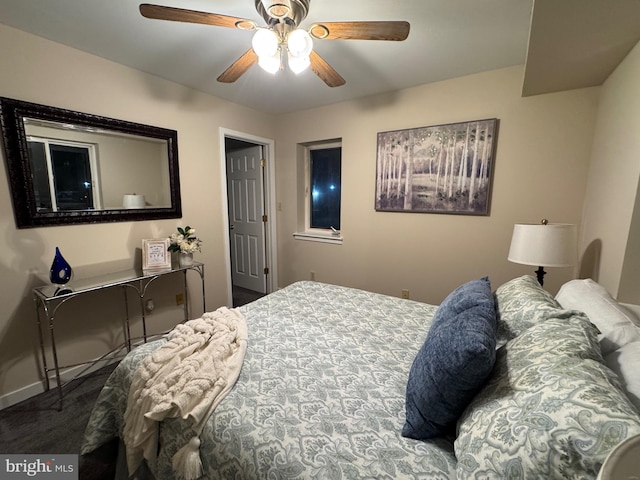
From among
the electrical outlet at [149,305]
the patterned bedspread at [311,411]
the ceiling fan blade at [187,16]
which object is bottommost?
the electrical outlet at [149,305]

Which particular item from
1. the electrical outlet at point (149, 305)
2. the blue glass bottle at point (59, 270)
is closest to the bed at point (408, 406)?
the blue glass bottle at point (59, 270)

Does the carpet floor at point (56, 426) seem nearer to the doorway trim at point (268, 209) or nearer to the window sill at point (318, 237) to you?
the doorway trim at point (268, 209)

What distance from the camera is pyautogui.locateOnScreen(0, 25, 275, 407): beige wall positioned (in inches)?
72.3

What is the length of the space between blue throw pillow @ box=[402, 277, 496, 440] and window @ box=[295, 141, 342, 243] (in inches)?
99.0

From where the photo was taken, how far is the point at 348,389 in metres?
1.10

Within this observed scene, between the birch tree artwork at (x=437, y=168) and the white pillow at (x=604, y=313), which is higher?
the birch tree artwork at (x=437, y=168)

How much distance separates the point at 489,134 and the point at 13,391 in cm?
409

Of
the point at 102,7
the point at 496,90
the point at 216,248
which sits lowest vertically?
the point at 216,248

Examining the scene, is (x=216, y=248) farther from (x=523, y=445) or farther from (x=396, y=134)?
(x=523, y=445)

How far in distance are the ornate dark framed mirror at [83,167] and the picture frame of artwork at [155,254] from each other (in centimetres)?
25

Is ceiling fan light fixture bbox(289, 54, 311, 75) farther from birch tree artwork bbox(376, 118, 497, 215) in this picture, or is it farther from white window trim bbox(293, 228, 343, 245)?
white window trim bbox(293, 228, 343, 245)

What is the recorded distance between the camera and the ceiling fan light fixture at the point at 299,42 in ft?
4.61

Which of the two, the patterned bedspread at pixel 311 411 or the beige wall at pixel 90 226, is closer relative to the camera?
the patterned bedspread at pixel 311 411

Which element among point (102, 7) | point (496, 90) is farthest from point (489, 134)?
point (102, 7)
